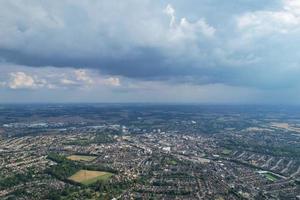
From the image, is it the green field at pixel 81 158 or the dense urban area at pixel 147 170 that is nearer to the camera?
the dense urban area at pixel 147 170

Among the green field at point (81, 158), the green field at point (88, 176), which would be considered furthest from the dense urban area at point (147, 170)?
the green field at point (81, 158)

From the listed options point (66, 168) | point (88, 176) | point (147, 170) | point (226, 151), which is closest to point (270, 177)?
point (147, 170)

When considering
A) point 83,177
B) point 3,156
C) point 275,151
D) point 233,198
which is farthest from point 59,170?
point 275,151

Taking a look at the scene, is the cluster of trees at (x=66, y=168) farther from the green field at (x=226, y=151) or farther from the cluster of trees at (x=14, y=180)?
the green field at (x=226, y=151)

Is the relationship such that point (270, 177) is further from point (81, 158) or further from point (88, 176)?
point (81, 158)

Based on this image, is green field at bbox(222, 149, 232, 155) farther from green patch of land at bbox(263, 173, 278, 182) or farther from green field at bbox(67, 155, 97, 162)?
green field at bbox(67, 155, 97, 162)

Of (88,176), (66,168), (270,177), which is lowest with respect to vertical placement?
(270,177)

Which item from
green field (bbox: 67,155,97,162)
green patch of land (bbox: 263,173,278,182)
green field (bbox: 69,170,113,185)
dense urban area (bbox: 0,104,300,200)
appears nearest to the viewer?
dense urban area (bbox: 0,104,300,200)

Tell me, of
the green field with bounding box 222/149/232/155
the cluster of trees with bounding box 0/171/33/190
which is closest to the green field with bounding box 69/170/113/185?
the cluster of trees with bounding box 0/171/33/190

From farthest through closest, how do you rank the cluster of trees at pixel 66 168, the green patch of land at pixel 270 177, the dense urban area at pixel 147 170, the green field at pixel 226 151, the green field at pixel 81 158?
the green field at pixel 226 151
the green field at pixel 81 158
the green patch of land at pixel 270 177
the cluster of trees at pixel 66 168
the dense urban area at pixel 147 170
